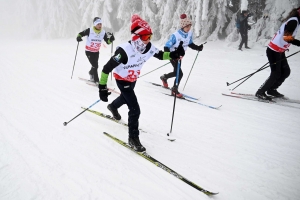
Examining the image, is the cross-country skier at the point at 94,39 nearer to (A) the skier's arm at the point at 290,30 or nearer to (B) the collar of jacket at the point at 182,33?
(B) the collar of jacket at the point at 182,33

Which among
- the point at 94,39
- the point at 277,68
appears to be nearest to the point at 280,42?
the point at 277,68

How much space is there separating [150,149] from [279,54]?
4.48 metres

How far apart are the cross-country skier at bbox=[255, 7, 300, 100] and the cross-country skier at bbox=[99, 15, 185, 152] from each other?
3179 mm

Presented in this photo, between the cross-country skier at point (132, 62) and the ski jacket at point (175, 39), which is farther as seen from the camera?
the ski jacket at point (175, 39)

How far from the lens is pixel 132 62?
3.10m

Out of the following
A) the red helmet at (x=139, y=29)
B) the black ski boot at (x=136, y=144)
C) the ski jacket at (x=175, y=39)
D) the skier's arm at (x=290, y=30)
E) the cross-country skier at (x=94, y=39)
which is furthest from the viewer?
the cross-country skier at (x=94, y=39)

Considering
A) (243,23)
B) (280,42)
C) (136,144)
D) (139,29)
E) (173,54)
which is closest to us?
(139,29)

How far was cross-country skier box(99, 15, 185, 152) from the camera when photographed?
9.52 feet

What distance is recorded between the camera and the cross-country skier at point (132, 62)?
290cm

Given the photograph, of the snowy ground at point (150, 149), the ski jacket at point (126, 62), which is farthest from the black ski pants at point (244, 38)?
the ski jacket at point (126, 62)

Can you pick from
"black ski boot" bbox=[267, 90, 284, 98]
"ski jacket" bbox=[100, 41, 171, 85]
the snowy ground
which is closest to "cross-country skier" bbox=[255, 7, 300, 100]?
"black ski boot" bbox=[267, 90, 284, 98]

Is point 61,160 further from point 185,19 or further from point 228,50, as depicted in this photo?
point 228,50

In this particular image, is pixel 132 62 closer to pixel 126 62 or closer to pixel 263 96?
pixel 126 62

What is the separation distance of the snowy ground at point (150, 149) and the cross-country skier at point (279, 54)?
630mm
